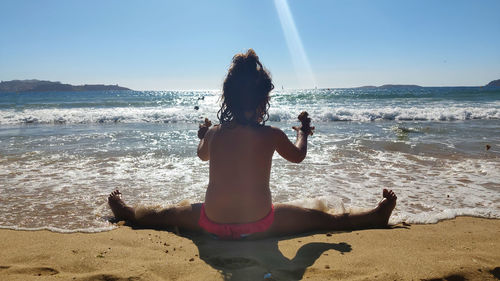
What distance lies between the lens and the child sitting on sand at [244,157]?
255cm

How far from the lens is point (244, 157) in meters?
2.63

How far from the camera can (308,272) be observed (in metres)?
2.22

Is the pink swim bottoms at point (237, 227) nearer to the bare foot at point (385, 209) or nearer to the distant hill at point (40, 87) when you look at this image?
the bare foot at point (385, 209)

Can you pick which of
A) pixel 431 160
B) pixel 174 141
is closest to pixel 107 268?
pixel 431 160

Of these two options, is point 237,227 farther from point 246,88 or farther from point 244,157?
point 246,88

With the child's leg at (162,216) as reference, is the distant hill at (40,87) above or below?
above

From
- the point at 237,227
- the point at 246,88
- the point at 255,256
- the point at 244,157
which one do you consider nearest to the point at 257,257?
the point at 255,256

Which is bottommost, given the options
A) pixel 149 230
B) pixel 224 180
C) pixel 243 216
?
pixel 149 230

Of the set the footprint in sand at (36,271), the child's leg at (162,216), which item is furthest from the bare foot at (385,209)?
the footprint in sand at (36,271)

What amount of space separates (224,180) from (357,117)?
1566 cm

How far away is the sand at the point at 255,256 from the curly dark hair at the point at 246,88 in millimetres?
1019

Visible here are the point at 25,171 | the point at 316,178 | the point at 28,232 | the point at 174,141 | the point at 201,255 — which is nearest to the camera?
the point at 201,255

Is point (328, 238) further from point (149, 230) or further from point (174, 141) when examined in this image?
point (174, 141)

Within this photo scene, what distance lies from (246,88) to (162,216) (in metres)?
1.55
